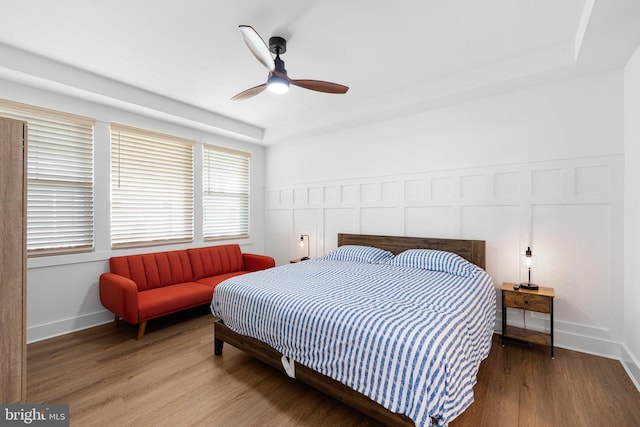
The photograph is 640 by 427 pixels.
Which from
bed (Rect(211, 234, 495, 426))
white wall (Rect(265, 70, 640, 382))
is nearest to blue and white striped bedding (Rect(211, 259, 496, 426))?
bed (Rect(211, 234, 495, 426))

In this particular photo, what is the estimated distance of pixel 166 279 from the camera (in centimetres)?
381

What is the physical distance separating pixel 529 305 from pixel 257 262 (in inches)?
139

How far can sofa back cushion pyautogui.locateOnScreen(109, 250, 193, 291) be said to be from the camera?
11.5ft

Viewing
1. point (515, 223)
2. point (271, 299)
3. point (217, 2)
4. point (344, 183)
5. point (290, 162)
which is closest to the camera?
point (217, 2)

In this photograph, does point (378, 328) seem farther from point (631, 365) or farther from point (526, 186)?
point (526, 186)

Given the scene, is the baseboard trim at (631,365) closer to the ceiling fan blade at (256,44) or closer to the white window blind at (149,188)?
the ceiling fan blade at (256,44)

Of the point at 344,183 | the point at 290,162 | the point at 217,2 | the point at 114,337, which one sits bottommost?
the point at 114,337

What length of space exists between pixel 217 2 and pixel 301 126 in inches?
99.6

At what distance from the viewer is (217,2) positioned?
206cm

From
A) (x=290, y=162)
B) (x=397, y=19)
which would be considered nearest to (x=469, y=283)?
(x=397, y=19)

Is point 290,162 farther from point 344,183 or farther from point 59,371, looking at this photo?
point 59,371

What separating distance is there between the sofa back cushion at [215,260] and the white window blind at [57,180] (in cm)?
125

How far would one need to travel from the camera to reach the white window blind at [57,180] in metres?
2.99

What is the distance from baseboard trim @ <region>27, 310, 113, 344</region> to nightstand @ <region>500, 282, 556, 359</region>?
459 cm
